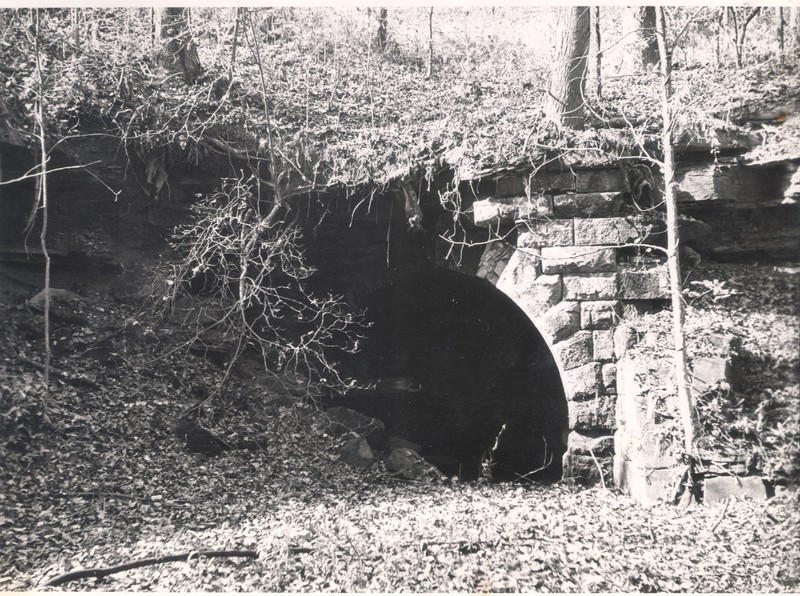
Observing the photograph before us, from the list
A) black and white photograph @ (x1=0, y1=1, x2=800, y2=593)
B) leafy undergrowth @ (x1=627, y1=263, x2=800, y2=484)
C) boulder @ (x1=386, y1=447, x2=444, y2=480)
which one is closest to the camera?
black and white photograph @ (x1=0, y1=1, x2=800, y2=593)

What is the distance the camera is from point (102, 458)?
5.28m

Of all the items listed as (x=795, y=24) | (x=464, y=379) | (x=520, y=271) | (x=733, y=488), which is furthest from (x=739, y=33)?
(x=464, y=379)

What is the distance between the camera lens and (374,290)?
8.13m

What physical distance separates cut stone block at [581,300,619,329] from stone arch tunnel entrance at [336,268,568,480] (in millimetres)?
3016

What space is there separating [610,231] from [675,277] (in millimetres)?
824

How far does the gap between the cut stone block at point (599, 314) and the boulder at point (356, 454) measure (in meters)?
2.76

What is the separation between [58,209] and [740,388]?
704 cm

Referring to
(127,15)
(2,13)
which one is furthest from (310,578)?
(127,15)

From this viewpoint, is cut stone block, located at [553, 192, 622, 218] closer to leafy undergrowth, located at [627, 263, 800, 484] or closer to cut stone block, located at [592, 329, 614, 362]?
leafy undergrowth, located at [627, 263, 800, 484]

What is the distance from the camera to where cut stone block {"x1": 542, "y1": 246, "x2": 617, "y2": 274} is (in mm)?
5750

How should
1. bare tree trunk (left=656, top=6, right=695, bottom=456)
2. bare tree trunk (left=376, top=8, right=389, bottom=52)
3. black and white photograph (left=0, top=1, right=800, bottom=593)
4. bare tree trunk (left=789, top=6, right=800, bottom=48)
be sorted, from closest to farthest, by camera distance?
black and white photograph (left=0, top=1, right=800, bottom=593), bare tree trunk (left=656, top=6, right=695, bottom=456), bare tree trunk (left=789, top=6, right=800, bottom=48), bare tree trunk (left=376, top=8, right=389, bottom=52)

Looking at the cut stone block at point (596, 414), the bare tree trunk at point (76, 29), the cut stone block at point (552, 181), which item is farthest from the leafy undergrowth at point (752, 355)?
the bare tree trunk at point (76, 29)

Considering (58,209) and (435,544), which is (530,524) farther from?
(58,209)

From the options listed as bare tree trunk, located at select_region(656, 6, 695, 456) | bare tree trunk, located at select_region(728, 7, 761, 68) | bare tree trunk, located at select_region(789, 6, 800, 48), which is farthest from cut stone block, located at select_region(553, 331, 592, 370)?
bare tree trunk, located at select_region(728, 7, 761, 68)
